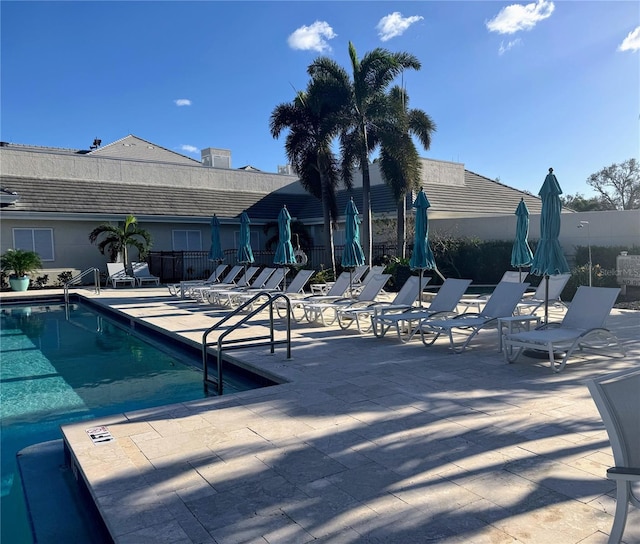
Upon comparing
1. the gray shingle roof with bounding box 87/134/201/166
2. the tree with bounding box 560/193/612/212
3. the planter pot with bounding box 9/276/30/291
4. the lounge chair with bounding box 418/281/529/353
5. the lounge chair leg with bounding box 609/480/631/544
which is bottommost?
the lounge chair leg with bounding box 609/480/631/544

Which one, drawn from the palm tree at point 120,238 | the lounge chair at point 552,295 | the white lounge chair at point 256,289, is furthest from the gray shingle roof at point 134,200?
the lounge chair at point 552,295

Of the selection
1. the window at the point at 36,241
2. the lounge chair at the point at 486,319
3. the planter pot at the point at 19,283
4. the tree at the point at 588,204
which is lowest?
the lounge chair at the point at 486,319

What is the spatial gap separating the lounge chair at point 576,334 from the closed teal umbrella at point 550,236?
462 millimetres

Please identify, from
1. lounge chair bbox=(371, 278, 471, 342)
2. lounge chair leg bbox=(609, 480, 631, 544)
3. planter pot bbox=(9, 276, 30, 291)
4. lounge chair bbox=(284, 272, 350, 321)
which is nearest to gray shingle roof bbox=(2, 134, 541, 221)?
planter pot bbox=(9, 276, 30, 291)

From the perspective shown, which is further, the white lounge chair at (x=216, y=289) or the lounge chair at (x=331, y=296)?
the white lounge chair at (x=216, y=289)

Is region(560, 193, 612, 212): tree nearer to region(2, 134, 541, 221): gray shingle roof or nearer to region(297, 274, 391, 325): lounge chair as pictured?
region(2, 134, 541, 221): gray shingle roof

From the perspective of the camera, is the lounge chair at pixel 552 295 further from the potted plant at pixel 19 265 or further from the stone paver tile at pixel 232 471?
the potted plant at pixel 19 265

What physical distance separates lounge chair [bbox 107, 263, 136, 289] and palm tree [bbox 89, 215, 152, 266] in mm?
375

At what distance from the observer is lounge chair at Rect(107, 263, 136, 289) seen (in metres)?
22.2

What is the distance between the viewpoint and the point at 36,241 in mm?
22359

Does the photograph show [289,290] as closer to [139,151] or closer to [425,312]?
[425,312]

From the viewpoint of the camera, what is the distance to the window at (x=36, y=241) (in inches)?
862

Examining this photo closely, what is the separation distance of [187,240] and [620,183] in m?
40.2

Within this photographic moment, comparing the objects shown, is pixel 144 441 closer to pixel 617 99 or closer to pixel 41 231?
pixel 617 99
